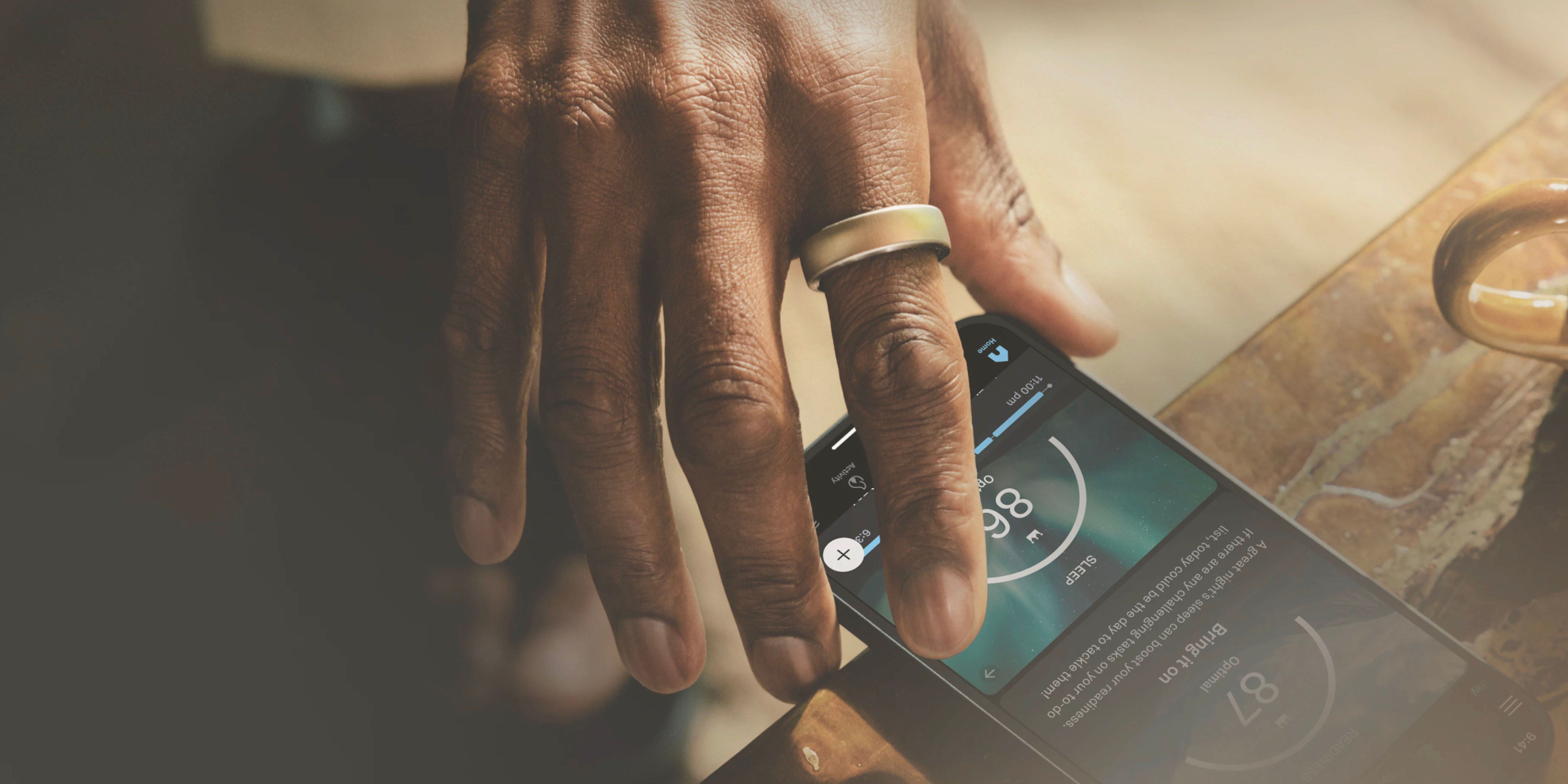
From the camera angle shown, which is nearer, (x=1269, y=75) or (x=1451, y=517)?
(x=1451, y=517)

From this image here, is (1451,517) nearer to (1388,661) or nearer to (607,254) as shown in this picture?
(1388,661)

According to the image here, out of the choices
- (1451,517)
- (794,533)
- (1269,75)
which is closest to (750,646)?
(794,533)

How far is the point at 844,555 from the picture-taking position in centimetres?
31

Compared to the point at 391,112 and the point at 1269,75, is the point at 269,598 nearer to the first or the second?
the point at 391,112

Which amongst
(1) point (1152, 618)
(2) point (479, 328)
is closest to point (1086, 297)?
(1) point (1152, 618)

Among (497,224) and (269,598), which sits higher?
(497,224)

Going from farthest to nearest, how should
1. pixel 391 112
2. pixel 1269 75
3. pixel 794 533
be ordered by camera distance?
1. pixel 1269 75
2. pixel 391 112
3. pixel 794 533

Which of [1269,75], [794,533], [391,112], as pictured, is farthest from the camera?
[1269,75]

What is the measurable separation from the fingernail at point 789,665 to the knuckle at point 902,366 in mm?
82

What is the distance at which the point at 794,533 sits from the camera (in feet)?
0.93

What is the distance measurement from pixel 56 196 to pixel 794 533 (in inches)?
13.7

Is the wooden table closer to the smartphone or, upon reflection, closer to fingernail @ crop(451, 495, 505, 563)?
the smartphone

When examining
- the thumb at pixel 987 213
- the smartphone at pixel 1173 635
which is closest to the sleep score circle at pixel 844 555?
the smartphone at pixel 1173 635

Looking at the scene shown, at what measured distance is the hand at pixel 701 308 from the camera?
279mm
